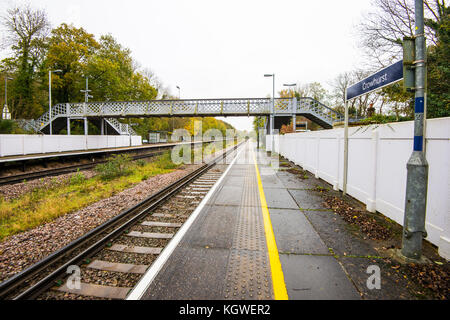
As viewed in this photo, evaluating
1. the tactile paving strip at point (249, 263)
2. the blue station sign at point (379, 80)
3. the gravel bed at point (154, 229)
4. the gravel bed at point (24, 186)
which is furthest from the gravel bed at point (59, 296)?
the gravel bed at point (24, 186)

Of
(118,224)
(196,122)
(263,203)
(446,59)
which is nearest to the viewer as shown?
(118,224)

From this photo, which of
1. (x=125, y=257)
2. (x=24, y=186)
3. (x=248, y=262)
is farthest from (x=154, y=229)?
(x=24, y=186)

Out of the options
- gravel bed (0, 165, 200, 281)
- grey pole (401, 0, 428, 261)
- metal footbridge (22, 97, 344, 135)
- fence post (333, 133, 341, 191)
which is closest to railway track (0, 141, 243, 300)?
gravel bed (0, 165, 200, 281)

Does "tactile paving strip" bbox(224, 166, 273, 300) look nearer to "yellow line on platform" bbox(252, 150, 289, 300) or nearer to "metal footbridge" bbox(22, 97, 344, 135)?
"yellow line on platform" bbox(252, 150, 289, 300)

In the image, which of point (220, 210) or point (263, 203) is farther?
point (263, 203)

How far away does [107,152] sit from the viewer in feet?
69.5

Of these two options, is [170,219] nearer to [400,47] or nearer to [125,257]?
[125,257]

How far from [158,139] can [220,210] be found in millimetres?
45006

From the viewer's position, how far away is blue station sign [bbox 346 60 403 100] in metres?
3.75

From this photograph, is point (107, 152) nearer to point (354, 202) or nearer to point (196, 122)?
point (354, 202)

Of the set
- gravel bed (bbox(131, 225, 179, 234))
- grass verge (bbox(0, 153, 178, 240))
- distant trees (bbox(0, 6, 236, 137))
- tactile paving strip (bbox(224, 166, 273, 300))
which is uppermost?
distant trees (bbox(0, 6, 236, 137))

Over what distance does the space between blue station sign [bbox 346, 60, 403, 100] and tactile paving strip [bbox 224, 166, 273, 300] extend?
12.0 feet

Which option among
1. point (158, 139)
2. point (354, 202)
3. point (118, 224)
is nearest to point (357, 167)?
point (354, 202)

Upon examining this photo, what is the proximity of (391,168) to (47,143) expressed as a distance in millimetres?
22892
